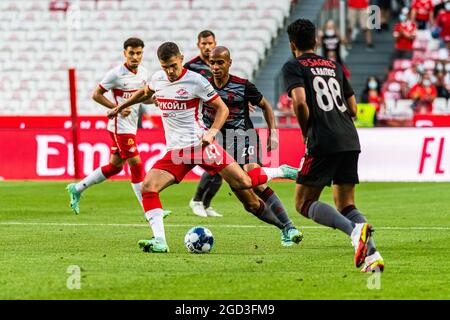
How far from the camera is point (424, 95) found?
99.1 ft

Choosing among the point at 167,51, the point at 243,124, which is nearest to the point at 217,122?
the point at 167,51

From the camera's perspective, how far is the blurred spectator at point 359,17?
1335 inches

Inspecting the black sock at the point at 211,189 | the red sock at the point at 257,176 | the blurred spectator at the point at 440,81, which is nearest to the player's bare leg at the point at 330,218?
the red sock at the point at 257,176

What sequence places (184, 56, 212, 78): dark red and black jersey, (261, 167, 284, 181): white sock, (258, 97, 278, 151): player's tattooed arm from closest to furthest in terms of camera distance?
(258, 97, 278, 151): player's tattooed arm, (261, 167, 284, 181): white sock, (184, 56, 212, 78): dark red and black jersey

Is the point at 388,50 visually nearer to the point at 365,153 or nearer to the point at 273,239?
the point at 365,153

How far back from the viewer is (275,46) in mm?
33281

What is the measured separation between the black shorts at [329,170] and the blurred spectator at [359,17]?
2341 centimetres

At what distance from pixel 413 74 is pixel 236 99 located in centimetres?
1744

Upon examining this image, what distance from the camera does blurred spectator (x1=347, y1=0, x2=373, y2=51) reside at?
33.9m

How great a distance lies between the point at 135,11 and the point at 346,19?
236 inches

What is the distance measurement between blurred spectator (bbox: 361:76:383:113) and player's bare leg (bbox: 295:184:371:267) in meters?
20.3

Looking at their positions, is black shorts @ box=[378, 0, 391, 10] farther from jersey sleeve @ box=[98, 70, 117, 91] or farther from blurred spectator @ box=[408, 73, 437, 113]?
jersey sleeve @ box=[98, 70, 117, 91]

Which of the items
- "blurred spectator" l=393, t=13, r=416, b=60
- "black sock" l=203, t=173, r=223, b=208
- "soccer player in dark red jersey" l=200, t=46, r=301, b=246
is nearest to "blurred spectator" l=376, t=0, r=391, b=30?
"blurred spectator" l=393, t=13, r=416, b=60
